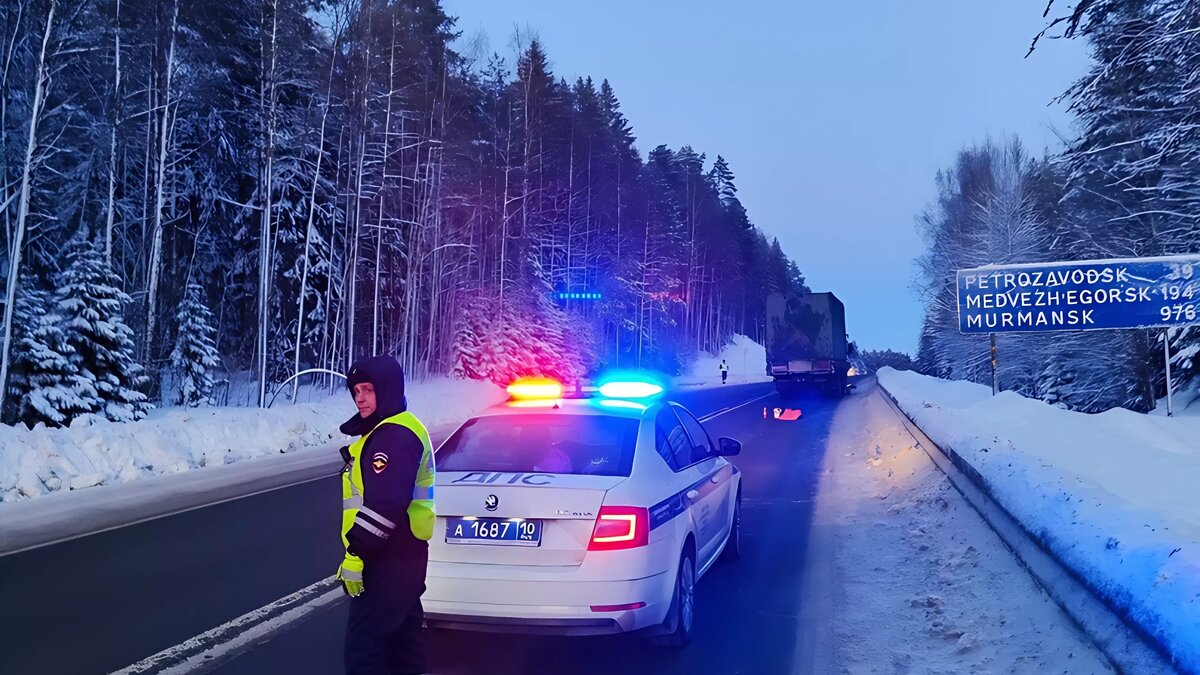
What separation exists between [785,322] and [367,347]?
60.3ft

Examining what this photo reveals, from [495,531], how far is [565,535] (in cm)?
41

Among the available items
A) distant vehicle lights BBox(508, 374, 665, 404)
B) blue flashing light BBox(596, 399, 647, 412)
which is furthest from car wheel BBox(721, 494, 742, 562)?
blue flashing light BBox(596, 399, 647, 412)

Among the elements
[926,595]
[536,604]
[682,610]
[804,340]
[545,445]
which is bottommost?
[926,595]

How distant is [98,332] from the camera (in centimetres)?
1720

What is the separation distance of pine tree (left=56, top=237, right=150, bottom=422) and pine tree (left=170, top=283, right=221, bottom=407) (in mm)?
5301

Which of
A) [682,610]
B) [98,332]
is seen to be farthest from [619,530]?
[98,332]

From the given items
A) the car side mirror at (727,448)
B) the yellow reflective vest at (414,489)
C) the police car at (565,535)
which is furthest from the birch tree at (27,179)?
the yellow reflective vest at (414,489)

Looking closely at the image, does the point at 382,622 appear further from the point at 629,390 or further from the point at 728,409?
the point at 728,409

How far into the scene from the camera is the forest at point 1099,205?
1198cm

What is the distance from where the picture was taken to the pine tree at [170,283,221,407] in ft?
76.1

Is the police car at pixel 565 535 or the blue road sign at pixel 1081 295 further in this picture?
the blue road sign at pixel 1081 295

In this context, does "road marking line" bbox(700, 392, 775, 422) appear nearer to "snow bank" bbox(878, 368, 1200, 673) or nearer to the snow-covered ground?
"snow bank" bbox(878, 368, 1200, 673)

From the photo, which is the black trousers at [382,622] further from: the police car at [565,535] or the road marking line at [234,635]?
the road marking line at [234,635]

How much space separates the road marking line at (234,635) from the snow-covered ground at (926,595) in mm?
3493
